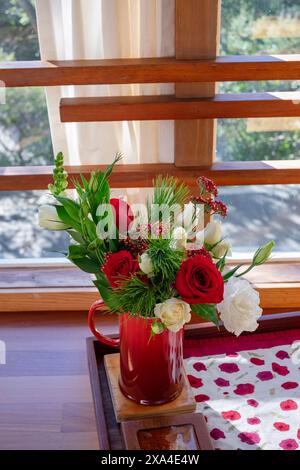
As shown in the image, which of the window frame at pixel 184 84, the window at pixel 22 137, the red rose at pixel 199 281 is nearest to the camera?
the red rose at pixel 199 281

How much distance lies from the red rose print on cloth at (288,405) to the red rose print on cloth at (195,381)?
0.18m

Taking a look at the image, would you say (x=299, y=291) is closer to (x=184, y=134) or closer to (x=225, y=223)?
(x=225, y=223)

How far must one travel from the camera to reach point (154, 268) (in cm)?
109

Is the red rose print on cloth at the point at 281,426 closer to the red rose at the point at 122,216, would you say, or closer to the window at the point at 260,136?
the red rose at the point at 122,216

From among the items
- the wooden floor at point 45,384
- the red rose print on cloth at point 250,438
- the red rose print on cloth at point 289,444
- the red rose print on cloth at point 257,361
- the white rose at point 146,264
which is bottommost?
the wooden floor at point 45,384

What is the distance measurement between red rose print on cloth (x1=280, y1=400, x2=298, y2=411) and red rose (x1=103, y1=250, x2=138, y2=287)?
17.9 inches

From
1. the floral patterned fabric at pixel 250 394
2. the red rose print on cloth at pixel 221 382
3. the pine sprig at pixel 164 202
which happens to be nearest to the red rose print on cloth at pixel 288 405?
the floral patterned fabric at pixel 250 394

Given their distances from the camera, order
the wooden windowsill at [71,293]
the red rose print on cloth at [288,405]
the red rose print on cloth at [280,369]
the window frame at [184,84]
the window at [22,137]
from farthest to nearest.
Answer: the wooden windowsill at [71,293]
the window at [22,137]
the window frame at [184,84]
the red rose print on cloth at [280,369]
the red rose print on cloth at [288,405]

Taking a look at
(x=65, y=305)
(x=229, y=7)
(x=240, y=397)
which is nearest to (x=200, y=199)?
(x=240, y=397)

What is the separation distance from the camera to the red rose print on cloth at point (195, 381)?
1.38 meters

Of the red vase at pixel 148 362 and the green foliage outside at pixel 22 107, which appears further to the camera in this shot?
the green foliage outside at pixel 22 107

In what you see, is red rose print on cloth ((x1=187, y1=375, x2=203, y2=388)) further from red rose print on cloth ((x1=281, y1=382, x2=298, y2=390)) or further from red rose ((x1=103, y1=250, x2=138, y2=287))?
red rose ((x1=103, y1=250, x2=138, y2=287))

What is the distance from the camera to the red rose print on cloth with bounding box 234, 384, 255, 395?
136 centimetres

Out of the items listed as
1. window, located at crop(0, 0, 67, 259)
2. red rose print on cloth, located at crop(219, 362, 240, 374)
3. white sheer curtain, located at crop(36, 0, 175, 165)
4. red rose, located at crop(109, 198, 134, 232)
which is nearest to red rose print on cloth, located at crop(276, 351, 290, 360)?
red rose print on cloth, located at crop(219, 362, 240, 374)
